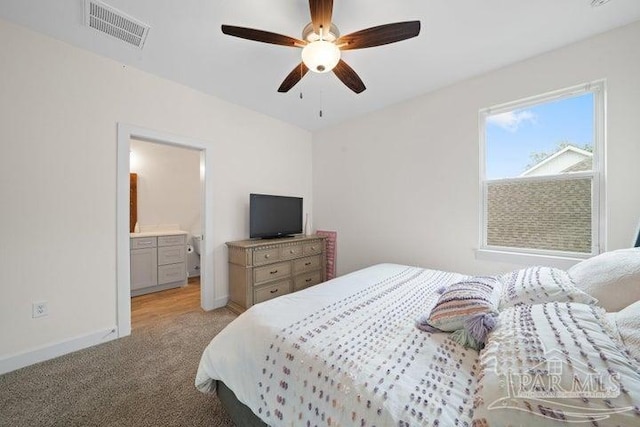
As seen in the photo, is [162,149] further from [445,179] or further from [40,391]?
[445,179]

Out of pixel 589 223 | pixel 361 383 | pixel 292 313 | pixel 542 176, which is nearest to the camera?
pixel 361 383

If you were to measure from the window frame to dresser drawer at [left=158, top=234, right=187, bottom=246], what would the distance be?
4.17 metres

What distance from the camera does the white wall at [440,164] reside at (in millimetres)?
1814

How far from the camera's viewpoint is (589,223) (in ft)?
6.57

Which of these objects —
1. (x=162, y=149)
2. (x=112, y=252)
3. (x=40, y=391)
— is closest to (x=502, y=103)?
(x=112, y=252)

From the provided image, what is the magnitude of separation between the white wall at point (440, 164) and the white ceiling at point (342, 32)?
0.18 m

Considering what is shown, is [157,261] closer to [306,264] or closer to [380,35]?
[306,264]

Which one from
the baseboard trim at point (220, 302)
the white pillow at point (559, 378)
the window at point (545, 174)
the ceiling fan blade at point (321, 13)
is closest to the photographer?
the white pillow at point (559, 378)

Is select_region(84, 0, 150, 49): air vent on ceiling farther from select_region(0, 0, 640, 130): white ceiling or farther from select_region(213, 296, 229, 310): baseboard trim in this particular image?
select_region(213, 296, 229, 310): baseboard trim

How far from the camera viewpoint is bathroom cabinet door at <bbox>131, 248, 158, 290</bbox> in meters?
3.36

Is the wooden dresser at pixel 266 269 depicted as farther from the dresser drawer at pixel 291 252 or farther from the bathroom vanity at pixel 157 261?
the bathroom vanity at pixel 157 261

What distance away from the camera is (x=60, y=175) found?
6.47 feet

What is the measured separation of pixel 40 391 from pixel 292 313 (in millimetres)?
1843

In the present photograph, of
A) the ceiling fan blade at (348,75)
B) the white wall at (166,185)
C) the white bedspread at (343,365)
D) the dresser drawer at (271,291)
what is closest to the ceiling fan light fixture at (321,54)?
the ceiling fan blade at (348,75)
